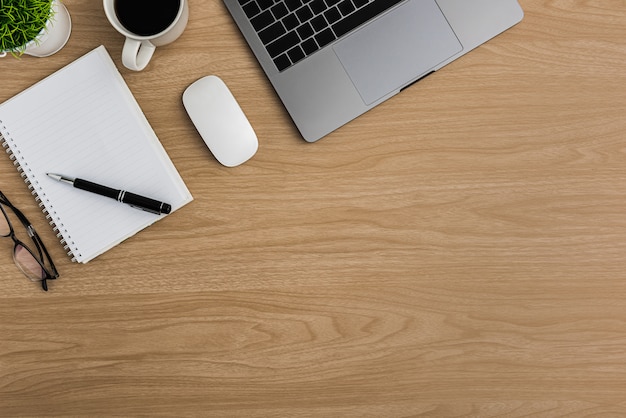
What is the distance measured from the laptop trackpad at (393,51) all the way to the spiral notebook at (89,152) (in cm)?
31

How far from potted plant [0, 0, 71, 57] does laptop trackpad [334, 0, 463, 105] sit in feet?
1.26

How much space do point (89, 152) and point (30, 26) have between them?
177mm

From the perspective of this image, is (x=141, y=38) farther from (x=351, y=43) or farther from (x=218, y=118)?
(x=351, y=43)

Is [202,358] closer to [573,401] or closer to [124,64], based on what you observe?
[124,64]

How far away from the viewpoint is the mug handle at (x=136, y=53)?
70 cm

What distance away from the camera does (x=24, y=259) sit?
0.77 m

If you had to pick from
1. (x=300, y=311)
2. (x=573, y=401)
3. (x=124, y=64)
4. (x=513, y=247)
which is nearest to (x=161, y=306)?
(x=300, y=311)

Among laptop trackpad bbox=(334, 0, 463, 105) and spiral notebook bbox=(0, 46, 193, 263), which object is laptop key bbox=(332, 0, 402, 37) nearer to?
laptop trackpad bbox=(334, 0, 463, 105)

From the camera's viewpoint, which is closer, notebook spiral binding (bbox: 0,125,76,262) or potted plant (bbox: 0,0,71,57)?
potted plant (bbox: 0,0,71,57)

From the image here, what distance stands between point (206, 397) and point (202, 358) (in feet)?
0.20

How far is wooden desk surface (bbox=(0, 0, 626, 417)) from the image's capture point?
2.57 ft

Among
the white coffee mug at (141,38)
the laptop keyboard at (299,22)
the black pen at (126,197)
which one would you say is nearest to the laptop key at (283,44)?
the laptop keyboard at (299,22)

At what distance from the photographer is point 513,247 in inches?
31.5

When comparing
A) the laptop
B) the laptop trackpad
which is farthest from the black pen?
the laptop trackpad
